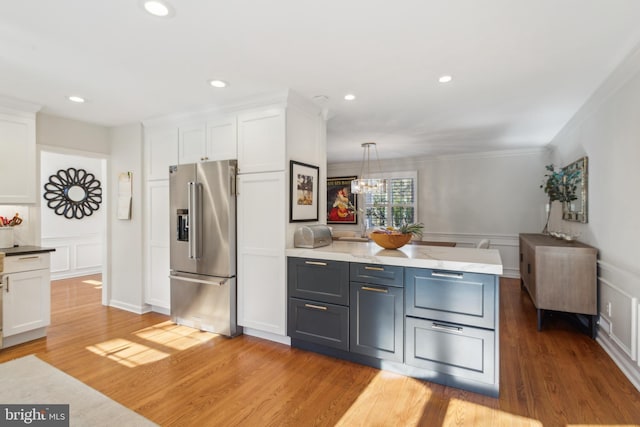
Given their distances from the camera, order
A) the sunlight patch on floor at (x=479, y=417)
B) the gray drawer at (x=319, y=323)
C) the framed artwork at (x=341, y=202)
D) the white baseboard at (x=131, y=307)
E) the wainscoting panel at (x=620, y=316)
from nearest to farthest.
Answer: the sunlight patch on floor at (x=479, y=417) → the wainscoting panel at (x=620, y=316) → the gray drawer at (x=319, y=323) → the white baseboard at (x=131, y=307) → the framed artwork at (x=341, y=202)

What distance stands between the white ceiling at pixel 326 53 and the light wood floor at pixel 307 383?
244cm

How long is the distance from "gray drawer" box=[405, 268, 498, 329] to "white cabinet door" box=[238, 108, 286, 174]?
1.62 m

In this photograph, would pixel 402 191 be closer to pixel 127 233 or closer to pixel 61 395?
pixel 127 233

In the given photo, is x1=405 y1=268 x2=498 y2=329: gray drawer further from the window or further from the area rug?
the window

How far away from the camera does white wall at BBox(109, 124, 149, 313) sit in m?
4.18

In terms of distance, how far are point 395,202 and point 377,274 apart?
15.3ft

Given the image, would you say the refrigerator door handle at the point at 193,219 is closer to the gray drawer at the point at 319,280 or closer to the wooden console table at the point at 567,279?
the gray drawer at the point at 319,280

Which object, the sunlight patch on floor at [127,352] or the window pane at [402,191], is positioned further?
the window pane at [402,191]

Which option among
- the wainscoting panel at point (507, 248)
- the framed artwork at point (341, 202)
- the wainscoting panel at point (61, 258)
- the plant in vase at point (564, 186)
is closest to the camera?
the plant in vase at point (564, 186)

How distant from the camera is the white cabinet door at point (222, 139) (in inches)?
135

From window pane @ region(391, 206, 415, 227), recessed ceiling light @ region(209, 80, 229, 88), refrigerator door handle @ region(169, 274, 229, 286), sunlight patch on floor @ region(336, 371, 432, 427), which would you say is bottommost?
sunlight patch on floor @ region(336, 371, 432, 427)

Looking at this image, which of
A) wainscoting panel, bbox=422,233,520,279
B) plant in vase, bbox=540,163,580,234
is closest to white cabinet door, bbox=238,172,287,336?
plant in vase, bbox=540,163,580,234

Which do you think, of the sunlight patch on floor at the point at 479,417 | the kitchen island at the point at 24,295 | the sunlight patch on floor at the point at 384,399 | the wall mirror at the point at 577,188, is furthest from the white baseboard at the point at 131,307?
the wall mirror at the point at 577,188

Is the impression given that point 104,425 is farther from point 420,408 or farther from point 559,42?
point 559,42
